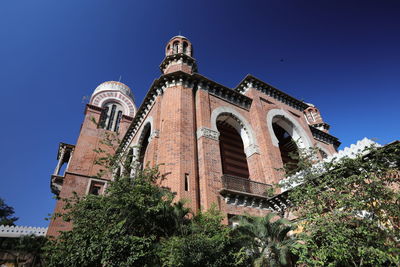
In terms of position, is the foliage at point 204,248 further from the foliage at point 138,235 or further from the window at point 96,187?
the window at point 96,187

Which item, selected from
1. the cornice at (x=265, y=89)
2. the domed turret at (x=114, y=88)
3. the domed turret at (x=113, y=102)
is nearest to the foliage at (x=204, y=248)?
the cornice at (x=265, y=89)

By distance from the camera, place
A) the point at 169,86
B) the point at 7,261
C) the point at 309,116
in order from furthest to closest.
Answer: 1. the point at 309,116
2. the point at 7,261
3. the point at 169,86

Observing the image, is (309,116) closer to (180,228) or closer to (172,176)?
(172,176)

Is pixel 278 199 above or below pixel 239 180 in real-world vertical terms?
below

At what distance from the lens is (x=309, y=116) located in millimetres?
26125

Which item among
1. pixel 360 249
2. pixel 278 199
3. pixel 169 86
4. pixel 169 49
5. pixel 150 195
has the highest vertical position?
pixel 169 49

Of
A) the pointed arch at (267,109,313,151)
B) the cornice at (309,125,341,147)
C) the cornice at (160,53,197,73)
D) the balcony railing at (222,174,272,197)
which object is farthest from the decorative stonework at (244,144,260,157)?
the cornice at (309,125,341,147)

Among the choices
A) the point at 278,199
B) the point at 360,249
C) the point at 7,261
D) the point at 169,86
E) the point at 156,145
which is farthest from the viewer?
the point at 7,261

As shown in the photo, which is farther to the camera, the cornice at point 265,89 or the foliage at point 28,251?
the cornice at point 265,89

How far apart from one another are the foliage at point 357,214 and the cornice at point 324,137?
14145 millimetres

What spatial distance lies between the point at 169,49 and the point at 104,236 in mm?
13646

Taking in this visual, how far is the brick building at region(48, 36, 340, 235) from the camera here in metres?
10.4

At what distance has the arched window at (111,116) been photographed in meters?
25.4

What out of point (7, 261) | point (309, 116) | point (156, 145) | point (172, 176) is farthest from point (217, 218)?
point (309, 116)
